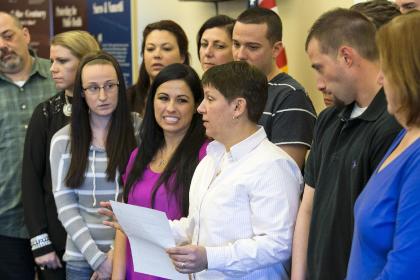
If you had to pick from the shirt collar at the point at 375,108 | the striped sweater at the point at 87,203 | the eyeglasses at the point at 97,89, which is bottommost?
the striped sweater at the point at 87,203

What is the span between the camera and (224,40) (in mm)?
3277

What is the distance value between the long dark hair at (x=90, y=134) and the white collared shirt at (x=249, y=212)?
2.48ft

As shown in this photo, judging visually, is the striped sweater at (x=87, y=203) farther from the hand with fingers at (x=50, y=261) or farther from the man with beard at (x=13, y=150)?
the man with beard at (x=13, y=150)

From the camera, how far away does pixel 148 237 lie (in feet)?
7.38

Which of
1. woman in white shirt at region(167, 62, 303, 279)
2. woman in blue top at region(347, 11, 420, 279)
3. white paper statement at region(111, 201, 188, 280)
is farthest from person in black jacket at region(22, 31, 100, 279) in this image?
woman in blue top at region(347, 11, 420, 279)

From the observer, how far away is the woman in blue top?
1466 mm

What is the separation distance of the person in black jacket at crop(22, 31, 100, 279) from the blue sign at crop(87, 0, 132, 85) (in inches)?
103

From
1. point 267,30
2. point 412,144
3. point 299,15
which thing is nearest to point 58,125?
point 267,30

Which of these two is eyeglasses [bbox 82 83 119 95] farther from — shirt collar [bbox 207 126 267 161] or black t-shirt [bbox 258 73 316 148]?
shirt collar [bbox 207 126 267 161]

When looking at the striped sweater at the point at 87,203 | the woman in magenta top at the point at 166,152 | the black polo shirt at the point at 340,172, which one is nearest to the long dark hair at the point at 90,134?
the striped sweater at the point at 87,203

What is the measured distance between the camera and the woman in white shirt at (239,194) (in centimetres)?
210

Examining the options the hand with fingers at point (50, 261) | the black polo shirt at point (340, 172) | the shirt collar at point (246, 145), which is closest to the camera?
the black polo shirt at point (340, 172)

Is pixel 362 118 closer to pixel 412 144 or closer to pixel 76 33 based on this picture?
pixel 412 144

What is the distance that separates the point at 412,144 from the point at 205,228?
0.89 meters
